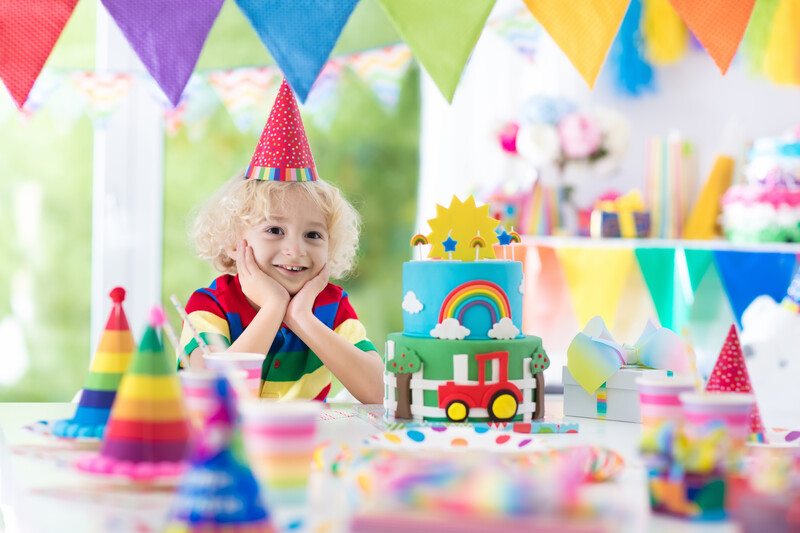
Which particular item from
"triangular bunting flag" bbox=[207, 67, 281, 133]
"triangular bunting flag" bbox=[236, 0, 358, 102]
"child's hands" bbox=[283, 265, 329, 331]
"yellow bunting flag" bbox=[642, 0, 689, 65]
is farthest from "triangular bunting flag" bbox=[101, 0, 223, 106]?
"yellow bunting flag" bbox=[642, 0, 689, 65]

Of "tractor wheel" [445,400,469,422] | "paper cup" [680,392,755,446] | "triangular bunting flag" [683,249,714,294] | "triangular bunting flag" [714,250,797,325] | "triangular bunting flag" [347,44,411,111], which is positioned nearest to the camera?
"paper cup" [680,392,755,446]

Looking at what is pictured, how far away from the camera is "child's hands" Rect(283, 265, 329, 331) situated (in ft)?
5.82

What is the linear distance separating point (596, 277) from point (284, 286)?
2.02 meters

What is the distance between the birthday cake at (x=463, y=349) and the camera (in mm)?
1423

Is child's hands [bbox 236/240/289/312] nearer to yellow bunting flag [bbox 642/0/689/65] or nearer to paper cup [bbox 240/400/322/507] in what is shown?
paper cup [bbox 240/400/322/507]

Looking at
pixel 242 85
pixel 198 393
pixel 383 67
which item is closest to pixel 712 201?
pixel 383 67

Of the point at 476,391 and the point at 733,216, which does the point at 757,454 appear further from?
the point at 733,216

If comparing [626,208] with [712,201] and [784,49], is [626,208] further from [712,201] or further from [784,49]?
[784,49]

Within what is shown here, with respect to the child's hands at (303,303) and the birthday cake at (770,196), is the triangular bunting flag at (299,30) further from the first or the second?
the birthday cake at (770,196)

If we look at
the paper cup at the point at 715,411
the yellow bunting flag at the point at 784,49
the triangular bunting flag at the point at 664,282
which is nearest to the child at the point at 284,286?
the paper cup at the point at 715,411

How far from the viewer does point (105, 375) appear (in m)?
1.19

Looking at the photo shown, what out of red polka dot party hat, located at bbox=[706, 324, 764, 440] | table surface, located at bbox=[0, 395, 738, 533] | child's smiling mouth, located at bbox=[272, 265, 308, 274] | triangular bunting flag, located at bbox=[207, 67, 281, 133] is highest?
triangular bunting flag, located at bbox=[207, 67, 281, 133]

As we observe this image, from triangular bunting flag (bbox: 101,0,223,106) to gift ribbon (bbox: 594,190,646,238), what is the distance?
7.32 ft

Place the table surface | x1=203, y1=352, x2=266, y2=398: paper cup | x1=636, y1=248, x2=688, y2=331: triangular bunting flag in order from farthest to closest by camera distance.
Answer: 1. x1=636, y1=248, x2=688, y2=331: triangular bunting flag
2. x1=203, y1=352, x2=266, y2=398: paper cup
3. the table surface
